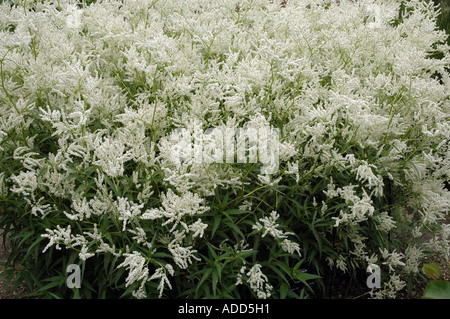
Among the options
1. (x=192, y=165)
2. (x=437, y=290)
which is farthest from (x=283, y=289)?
(x=437, y=290)

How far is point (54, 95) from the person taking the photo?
296cm

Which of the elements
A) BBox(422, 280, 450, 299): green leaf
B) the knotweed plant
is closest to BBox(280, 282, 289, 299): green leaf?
the knotweed plant

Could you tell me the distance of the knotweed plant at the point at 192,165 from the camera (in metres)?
2.38

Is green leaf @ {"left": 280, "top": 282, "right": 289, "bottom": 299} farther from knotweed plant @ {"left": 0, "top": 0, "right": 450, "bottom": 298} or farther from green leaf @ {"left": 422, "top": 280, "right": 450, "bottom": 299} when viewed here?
green leaf @ {"left": 422, "top": 280, "right": 450, "bottom": 299}

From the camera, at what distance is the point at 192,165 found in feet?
7.77

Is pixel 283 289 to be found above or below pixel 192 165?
below

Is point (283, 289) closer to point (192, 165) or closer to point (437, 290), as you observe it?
point (192, 165)

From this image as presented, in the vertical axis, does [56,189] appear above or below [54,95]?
below

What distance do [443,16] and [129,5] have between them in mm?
5277

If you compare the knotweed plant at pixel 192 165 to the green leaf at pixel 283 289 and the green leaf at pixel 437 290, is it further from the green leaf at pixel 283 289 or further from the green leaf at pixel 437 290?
the green leaf at pixel 437 290

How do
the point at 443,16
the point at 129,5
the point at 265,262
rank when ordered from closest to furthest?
the point at 265,262, the point at 129,5, the point at 443,16

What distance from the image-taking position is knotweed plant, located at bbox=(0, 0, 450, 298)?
2381 mm

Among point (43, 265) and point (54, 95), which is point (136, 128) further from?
point (43, 265)
